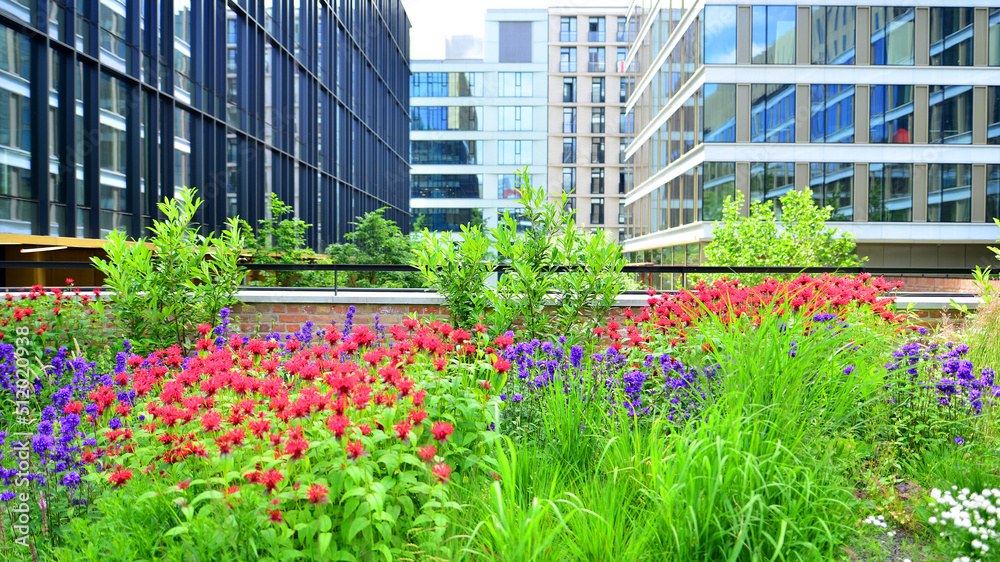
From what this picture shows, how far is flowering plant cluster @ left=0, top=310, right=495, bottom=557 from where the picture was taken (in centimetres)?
258

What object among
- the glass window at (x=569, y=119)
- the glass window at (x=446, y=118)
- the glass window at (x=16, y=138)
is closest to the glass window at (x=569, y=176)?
the glass window at (x=569, y=119)

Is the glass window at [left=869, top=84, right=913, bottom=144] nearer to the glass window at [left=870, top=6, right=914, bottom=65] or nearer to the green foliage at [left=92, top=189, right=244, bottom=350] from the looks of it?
the glass window at [left=870, top=6, right=914, bottom=65]

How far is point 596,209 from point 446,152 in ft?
54.3

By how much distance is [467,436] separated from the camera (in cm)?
328

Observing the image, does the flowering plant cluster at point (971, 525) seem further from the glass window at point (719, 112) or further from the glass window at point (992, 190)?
the glass window at point (992, 190)

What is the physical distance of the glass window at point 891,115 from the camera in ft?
94.0

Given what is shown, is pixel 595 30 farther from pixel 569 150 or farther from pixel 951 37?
pixel 951 37

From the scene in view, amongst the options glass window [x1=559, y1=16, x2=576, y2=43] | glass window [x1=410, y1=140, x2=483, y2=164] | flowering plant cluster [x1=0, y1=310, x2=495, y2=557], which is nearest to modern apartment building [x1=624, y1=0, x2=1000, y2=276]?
flowering plant cluster [x1=0, y1=310, x2=495, y2=557]

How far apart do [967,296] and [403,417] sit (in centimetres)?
831

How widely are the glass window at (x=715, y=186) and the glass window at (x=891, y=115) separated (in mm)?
6368

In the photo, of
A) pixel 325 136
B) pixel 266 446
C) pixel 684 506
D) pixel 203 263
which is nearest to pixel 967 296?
pixel 684 506

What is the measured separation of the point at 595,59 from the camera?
67.8m

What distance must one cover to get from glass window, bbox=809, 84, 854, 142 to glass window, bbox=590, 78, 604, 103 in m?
40.4

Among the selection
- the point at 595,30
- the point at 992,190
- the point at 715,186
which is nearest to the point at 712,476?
the point at 715,186
